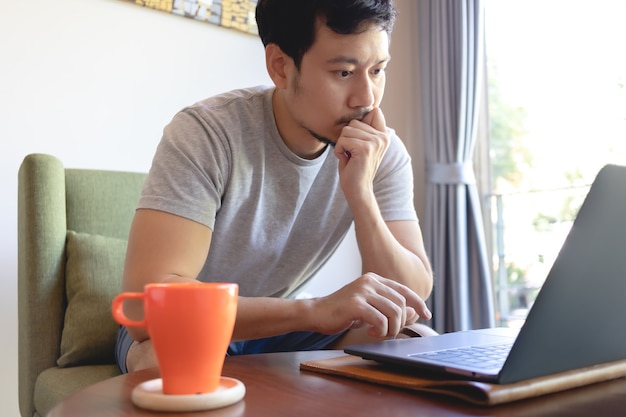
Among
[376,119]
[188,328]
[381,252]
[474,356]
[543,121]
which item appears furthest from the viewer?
[543,121]

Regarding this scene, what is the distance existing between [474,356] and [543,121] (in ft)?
7.30

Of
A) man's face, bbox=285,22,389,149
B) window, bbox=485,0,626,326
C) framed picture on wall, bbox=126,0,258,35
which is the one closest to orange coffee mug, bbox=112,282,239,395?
man's face, bbox=285,22,389,149

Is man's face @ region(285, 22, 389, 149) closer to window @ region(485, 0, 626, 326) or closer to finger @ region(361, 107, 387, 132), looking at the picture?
finger @ region(361, 107, 387, 132)

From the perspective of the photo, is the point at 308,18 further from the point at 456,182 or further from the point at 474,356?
the point at 456,182

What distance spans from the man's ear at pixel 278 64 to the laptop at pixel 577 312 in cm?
92

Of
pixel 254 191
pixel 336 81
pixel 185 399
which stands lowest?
pixel 185 399

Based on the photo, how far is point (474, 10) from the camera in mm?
2934

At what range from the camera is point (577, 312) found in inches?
26.1

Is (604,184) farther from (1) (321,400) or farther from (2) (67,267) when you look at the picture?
(2) (67,267)

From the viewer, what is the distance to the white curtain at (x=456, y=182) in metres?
2.87

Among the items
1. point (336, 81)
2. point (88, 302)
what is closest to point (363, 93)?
point (336, 81)

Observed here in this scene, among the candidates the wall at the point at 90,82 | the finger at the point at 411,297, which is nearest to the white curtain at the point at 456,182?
the wall at the point at 90,82

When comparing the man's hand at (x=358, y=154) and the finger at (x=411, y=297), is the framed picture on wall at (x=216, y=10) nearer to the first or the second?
the man's hand at (x=358, y=154)

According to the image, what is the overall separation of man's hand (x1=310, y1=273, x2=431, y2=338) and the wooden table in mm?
187
